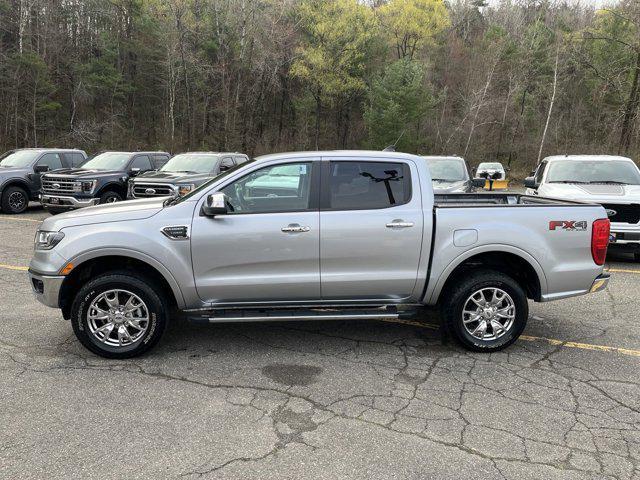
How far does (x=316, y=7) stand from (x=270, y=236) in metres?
45.1

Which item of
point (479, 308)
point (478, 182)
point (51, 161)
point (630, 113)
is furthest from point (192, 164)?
point (630, 113)

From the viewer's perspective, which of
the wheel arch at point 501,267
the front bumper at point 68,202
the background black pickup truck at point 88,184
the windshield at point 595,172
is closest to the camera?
the wheel arch at point 501,267

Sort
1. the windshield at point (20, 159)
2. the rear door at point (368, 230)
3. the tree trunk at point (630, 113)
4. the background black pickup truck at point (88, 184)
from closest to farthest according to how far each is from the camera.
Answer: the rear door at point (368, 230) → the background black pickup truck at point (88, 184) → the windshield at point (20, 159) → the tree trunk at point (630, 113)

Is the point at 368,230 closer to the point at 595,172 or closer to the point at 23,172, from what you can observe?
the point at 595,172

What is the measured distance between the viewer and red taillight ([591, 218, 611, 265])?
4656mm

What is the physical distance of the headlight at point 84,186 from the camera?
40.8 ft

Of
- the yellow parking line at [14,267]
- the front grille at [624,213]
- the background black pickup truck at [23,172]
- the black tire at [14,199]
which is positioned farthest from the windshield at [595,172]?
the black tire at [14,199]

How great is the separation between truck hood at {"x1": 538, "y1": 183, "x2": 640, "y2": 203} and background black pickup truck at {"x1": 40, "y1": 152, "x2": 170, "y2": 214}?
34.0ft

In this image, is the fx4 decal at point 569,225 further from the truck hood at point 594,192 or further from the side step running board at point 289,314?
the truck hood at point 594,192

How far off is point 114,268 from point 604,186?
346 inches

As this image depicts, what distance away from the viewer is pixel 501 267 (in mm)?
4961

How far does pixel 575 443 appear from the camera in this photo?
3.25 metres

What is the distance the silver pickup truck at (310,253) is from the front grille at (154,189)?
664cm

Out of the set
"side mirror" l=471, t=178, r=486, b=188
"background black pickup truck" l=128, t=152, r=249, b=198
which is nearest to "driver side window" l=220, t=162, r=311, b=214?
"background black pickup truck" l=128, t=152, r=249, b=198
